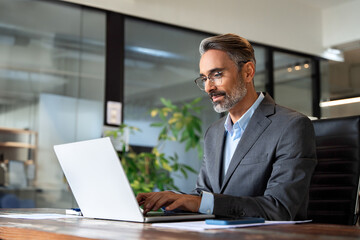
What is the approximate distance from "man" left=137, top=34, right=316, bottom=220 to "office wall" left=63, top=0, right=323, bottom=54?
2.42 metres

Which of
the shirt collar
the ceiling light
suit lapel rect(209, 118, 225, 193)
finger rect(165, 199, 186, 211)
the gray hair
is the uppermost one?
the ceiling light

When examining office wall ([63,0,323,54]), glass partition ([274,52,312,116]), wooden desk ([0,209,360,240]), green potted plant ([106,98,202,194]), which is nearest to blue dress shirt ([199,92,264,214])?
wooden desk ([0,209,360,240])

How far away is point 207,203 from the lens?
4.81 ft

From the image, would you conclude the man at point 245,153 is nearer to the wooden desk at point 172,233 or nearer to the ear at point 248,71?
the ear at point 248,71

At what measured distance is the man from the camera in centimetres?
148

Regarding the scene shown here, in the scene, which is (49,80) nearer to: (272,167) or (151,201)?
(272,167)

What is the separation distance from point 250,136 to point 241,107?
254 millimetres

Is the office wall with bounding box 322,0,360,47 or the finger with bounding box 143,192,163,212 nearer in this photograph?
the finger with bounding box 143,192,163,212

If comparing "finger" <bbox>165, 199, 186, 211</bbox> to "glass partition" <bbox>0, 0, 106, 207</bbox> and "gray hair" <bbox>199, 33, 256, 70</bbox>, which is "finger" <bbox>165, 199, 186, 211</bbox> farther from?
"glass partition" <bbox>0, 0, 106, 207</bbox>

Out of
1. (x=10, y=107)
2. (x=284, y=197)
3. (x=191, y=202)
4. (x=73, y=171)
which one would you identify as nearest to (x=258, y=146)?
(x=284, y=197)

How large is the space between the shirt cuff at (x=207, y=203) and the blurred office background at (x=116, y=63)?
2.54m

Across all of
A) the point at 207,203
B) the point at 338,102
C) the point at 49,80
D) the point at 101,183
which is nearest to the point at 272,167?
the point at 207,203

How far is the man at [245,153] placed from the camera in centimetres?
148

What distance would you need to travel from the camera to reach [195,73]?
15.6ft
